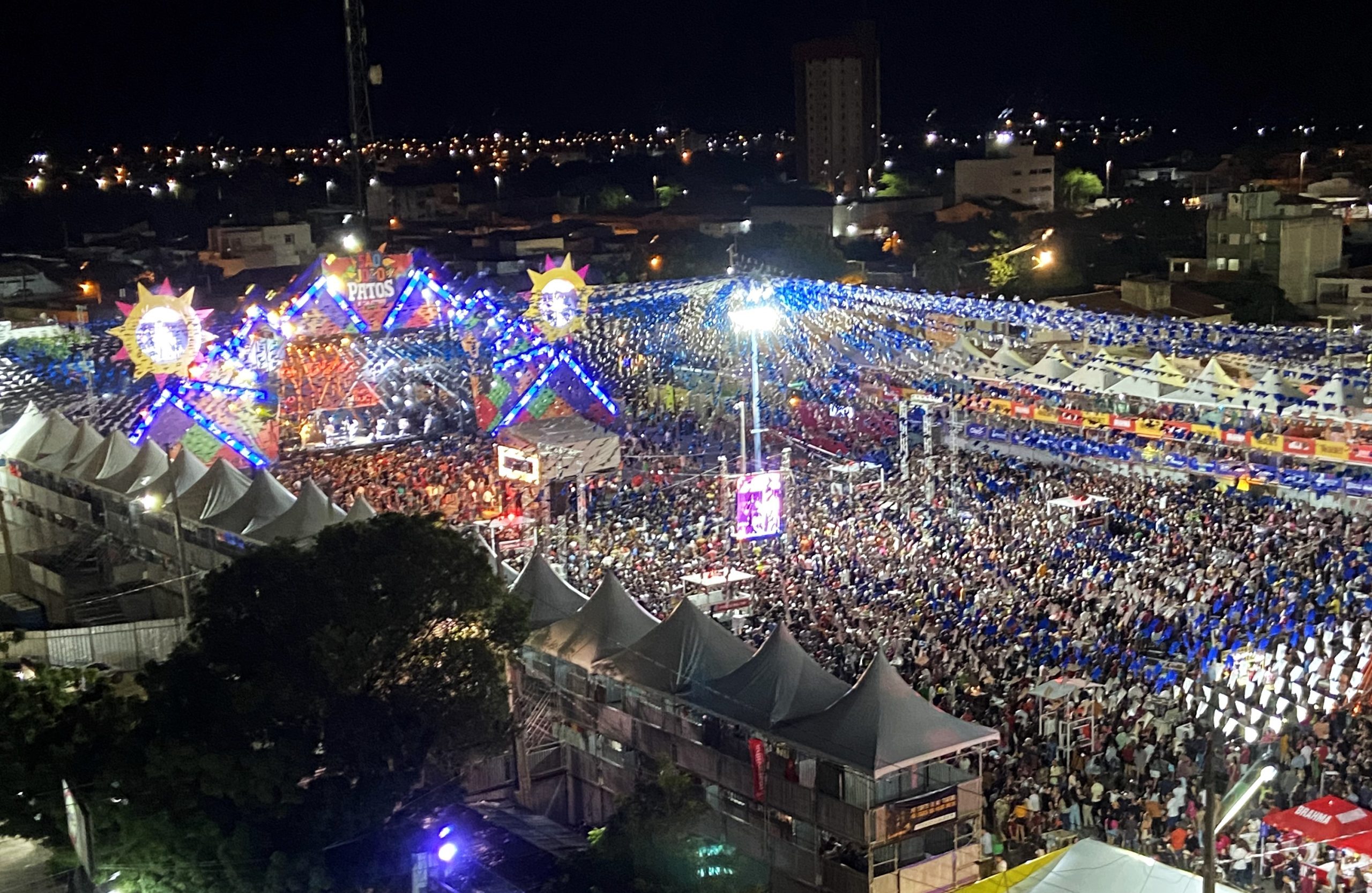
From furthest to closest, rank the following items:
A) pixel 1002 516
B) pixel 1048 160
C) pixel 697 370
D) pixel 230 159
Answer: pixel 230 159 < pixel 1048 160 < pixel 697 370 < pixel 1002 516

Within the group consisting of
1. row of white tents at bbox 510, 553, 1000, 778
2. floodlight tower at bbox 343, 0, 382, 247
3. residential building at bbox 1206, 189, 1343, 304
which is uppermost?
floodlight tower at bbox 343, 0, 382, 247

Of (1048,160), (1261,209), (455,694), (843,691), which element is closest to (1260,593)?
(843,691)

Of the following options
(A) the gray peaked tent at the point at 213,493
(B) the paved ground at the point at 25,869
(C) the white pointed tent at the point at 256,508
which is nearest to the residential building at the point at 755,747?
(B) the paved ground at the point at 25,869

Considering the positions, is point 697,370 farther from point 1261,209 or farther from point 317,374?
point 1261,209

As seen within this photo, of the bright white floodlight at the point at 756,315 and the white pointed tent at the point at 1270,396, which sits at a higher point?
the bright white floodlight at the point at 756,315

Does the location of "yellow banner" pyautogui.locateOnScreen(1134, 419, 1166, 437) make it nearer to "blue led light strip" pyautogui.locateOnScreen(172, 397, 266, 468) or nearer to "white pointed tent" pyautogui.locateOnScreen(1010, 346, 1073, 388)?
"white pointed tent" pyautogui.locateOnScreen(1010, 346, 1073, 388)

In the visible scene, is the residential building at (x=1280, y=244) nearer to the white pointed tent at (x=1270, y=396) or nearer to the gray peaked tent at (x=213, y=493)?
the white pointed tent at (x=1270, y=396)

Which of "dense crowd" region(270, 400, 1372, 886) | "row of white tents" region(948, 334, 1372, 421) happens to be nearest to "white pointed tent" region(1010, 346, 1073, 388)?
"row of white tents" region(948, 334, 1372, 421)
